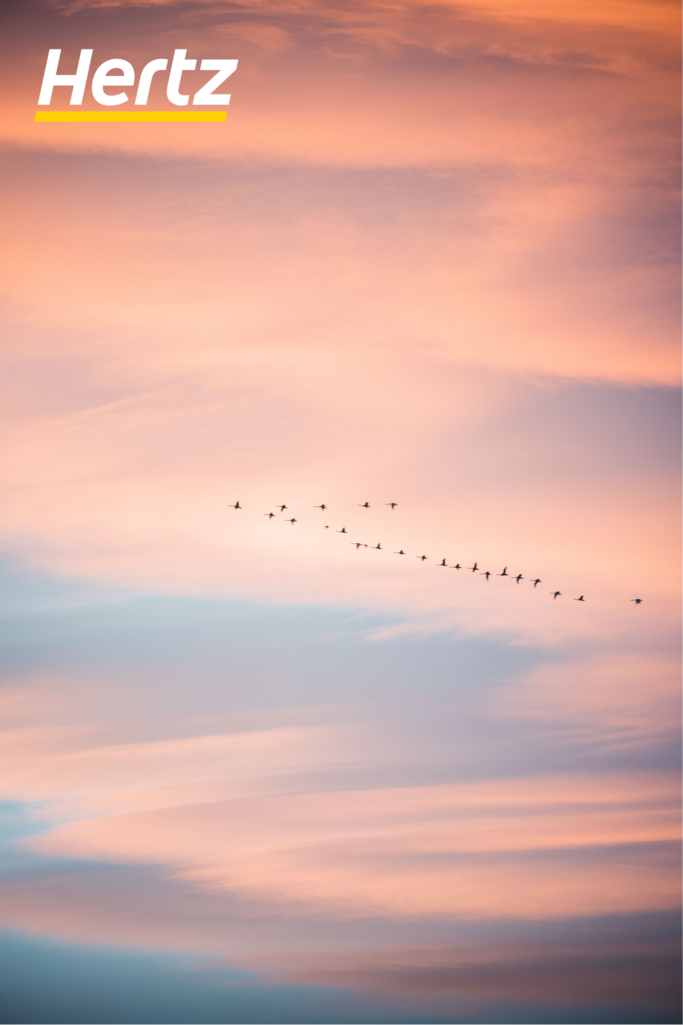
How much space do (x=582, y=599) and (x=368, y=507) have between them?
75746mm

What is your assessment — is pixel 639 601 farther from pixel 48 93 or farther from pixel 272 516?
pixel 48 93

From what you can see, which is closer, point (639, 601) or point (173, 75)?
point (173, 75)

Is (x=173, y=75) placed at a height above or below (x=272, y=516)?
above

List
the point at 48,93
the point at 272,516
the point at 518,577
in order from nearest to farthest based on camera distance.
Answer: the point at 48,93 → the point at 272,516 → the point at 518,577

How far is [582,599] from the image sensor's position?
19312 cm

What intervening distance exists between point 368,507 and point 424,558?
30516 millimetres

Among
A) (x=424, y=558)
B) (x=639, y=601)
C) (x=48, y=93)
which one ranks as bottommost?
(x=639, y=601)

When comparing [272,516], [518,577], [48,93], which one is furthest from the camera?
[518,577]

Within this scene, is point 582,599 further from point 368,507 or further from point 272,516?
point 272,516

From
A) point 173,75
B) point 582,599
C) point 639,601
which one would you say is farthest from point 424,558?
point 173,75

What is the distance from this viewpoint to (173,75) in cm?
13250

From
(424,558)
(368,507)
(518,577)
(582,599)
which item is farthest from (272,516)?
(582,599)

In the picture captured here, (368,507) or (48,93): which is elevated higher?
(48,93)

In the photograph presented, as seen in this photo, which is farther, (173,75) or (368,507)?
(368,507)
